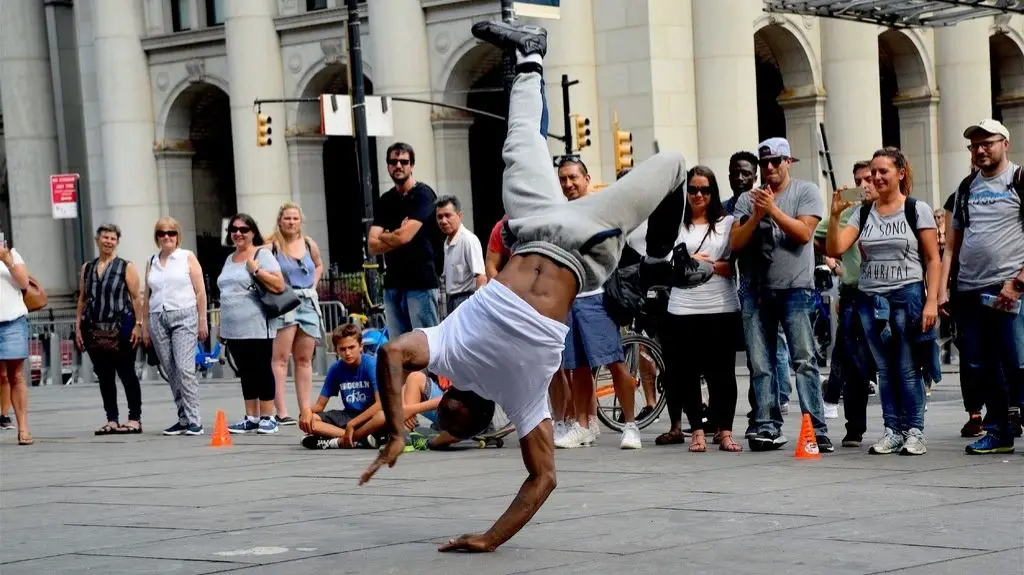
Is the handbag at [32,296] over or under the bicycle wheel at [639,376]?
over

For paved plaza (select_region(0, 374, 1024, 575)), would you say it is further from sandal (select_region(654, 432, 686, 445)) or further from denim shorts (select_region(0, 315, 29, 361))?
denim shorts (select_region(0, 315, 29, 361))

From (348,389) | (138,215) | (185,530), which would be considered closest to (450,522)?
(185,530)

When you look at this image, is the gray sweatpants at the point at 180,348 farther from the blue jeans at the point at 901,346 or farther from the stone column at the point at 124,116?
the stone column at the point at 124,116

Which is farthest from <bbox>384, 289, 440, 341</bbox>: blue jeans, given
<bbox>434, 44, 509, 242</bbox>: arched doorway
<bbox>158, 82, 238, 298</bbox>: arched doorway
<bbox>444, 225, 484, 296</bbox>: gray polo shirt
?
<bbox>158, 82, 238, 298</bbox>: arched doorway

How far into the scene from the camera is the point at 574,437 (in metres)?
12.2

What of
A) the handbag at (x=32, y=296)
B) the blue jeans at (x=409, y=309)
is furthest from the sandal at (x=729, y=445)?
the handbag at (x=32, y=296)

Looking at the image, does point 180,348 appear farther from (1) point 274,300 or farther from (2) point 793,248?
(2) point 793,248

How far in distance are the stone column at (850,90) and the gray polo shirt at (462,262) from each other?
21428 millimetres

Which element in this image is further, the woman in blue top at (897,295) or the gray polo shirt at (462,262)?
the gray polo shirt at (462,262)

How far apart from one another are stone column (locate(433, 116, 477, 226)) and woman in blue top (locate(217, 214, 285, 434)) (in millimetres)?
19343

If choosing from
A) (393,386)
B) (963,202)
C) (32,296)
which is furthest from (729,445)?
(32,296)

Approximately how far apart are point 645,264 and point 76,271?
3734cm

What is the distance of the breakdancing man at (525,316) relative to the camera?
289 inches

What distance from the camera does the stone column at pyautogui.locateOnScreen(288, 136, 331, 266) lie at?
1471 inches
